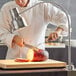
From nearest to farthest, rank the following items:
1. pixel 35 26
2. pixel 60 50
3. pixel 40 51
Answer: pixel 40 51
pixel 35 26
pixel 60 50

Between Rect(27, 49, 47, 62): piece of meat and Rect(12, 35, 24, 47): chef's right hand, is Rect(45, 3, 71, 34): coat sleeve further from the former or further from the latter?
Rect(27, 49, 47, 62): piece of meat

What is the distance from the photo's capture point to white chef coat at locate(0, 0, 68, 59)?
194 cm

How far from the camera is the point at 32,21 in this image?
6.49 ft

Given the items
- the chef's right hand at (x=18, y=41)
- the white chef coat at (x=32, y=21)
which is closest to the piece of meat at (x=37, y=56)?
the chef's right hand at (x=18, y=41)

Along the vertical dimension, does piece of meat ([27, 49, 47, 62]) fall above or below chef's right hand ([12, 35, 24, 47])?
below

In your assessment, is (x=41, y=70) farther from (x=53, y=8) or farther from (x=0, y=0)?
(x=0, y=0)

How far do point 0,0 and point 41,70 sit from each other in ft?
7.18

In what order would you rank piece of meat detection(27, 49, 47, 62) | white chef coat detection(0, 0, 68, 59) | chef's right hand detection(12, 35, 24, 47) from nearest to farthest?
piece of meat detection(27, 49, 47, 62) → chef's right hand detection(12, 35, 24, 47) → white chef coat detection(0, 0, 68, 59)

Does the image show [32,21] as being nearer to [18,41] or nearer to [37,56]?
[18,41]

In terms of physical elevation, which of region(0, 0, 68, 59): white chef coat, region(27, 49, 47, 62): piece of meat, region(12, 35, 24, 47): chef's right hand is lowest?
region(27, 49, 47, 62): piece of meat

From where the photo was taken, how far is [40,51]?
1.53 meters

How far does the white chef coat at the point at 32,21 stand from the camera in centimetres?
194

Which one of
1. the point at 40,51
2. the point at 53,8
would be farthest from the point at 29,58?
the point at 53,8

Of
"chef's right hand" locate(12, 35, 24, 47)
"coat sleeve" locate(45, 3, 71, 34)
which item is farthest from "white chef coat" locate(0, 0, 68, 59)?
"chef's right hand" locate(12, 35, 24, 47)
